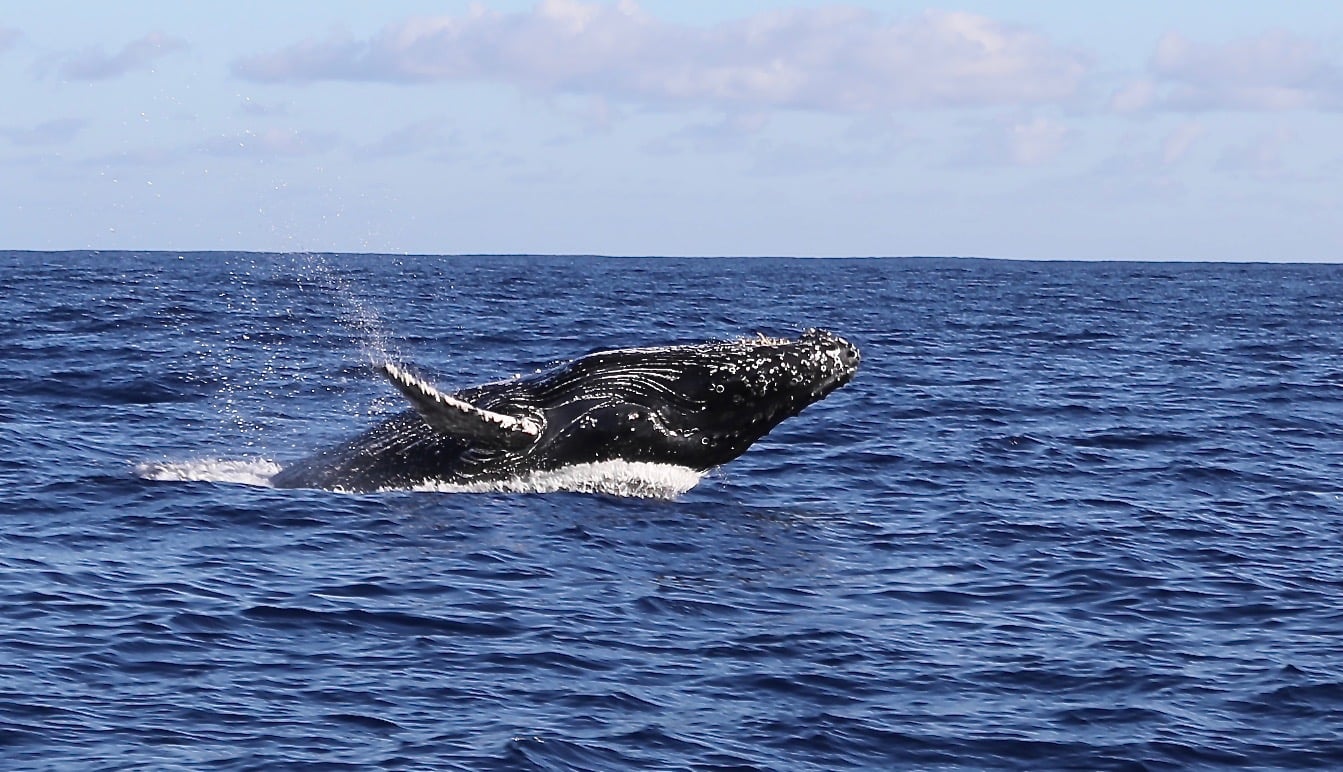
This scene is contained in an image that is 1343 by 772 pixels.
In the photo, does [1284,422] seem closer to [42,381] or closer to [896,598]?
[896,598]

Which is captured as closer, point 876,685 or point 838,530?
point 876,685

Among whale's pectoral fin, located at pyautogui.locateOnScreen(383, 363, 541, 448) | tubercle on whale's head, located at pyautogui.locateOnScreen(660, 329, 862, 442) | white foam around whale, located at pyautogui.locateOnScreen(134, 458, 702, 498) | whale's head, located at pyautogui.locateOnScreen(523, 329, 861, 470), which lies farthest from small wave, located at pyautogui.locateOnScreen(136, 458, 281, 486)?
tubercle on whale's head, located at pyautogui.locateOnScreen(660, 329, 862, 442)

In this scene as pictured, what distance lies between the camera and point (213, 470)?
66.3ft

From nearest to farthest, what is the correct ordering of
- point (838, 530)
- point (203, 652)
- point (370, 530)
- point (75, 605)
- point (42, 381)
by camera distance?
point (203, 652) → point (75, 605) → point (370, 530) → point (838, 530) → point (42, 381)

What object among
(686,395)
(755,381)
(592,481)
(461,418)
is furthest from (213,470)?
(755,381)

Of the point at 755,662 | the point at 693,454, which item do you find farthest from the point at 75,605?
the point at 693,454

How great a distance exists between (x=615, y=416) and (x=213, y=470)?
5056mm

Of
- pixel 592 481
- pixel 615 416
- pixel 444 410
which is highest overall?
pixel 444 410

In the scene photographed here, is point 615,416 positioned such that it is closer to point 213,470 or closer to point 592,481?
point 592,481

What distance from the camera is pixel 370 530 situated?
1645 centimetres

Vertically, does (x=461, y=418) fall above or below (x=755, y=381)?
below

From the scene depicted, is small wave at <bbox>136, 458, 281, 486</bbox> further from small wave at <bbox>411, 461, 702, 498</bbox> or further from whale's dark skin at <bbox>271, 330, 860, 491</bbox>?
small wave at <bbox>411, 461, 702, 498</bbox>

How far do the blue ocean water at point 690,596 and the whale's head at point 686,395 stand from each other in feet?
2.00

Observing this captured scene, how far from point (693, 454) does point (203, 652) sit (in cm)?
756
